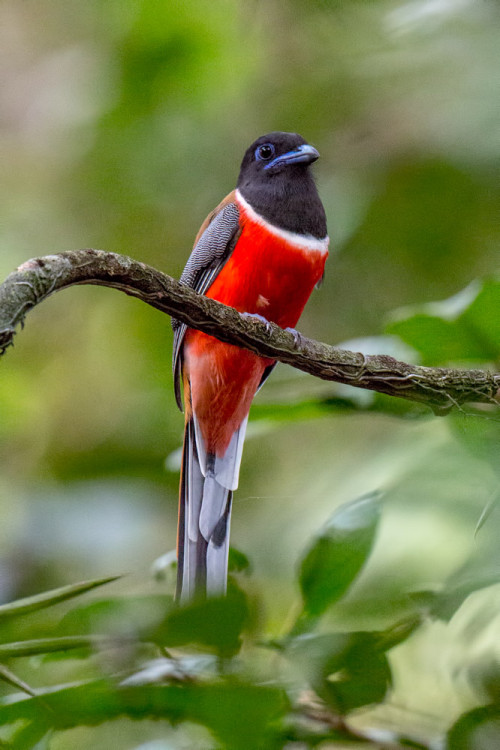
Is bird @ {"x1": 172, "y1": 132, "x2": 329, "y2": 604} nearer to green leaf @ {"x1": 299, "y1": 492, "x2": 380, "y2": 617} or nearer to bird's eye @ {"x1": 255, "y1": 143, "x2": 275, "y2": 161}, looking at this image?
bird's eye @ {"x1": 255, "y1": 143, "x2": 275, "y2": 161}

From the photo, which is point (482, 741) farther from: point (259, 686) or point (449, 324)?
point (449, 324)

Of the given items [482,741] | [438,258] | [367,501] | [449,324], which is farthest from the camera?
[438,258]

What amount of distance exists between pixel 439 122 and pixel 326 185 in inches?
19.0

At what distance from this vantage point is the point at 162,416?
2852mm

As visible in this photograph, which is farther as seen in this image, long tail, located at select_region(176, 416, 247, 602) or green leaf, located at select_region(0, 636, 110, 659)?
long tail, located at select_region(176, 416, 247, 602)

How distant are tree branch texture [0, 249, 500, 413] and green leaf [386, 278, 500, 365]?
161 millimetres

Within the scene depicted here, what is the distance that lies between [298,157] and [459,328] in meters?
1.36

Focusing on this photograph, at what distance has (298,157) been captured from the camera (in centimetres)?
247

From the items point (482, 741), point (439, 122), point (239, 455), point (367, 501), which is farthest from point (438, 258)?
point (482, 741)

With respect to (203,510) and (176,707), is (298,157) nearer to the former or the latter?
(203,510)

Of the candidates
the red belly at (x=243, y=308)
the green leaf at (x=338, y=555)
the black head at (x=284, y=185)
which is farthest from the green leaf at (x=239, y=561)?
the black head at (x=284, y=185)

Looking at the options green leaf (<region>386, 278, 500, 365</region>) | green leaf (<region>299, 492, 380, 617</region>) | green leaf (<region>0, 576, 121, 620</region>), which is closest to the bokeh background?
green leaf (<region>299, 492, 380, 617</region>)

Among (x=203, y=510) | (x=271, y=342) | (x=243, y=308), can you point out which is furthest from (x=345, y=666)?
(x=243, y=308)

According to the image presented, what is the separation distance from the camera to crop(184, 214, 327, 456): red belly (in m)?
2.33
